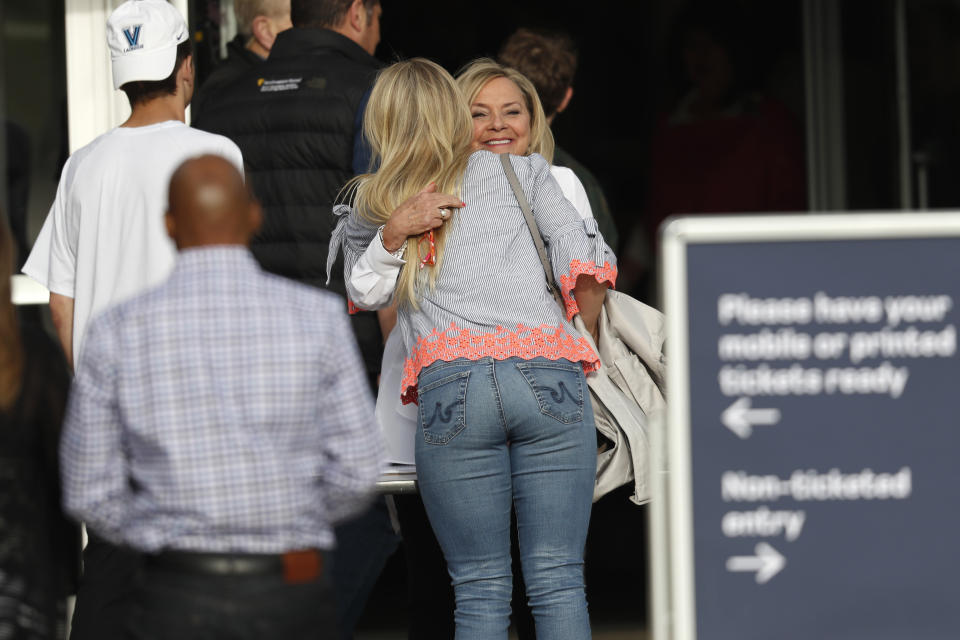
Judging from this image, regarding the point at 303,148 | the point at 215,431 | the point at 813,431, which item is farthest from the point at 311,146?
the point at 813,431

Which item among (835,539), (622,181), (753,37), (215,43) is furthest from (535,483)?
(622,181)

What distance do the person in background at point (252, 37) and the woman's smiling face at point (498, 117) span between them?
4.13ft

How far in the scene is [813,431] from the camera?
9.37 feet

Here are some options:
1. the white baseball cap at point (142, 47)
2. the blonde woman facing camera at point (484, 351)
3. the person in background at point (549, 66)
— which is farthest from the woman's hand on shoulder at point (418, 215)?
the person in background at point (549, 66)

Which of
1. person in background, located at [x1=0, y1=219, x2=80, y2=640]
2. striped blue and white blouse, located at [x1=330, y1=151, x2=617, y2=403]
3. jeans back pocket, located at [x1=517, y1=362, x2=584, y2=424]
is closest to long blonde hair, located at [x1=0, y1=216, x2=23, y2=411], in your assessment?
person in background, located at [x1=0, y1=219, x2=80, y2=640]

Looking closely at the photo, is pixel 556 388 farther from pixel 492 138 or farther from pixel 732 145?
pixel 732 145

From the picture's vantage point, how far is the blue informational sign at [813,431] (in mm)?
2832

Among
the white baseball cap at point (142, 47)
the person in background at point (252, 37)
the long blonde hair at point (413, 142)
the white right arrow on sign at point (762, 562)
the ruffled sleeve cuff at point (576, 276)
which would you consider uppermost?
the person in background at point (252, 37)

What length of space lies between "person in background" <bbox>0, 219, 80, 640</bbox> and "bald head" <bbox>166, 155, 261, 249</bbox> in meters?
0.49

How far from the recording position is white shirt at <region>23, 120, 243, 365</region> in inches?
138

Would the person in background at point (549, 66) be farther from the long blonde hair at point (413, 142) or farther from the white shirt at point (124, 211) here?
the white shirt at point (124, 211)

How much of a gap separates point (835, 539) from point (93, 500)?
4.64 feet

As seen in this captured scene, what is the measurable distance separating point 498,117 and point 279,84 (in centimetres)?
78

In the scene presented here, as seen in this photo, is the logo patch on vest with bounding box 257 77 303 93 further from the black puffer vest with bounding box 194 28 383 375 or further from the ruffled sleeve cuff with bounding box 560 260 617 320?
the ruffled sleeve cuff with bounding box 560 260 617 320
